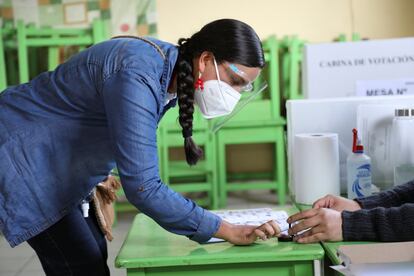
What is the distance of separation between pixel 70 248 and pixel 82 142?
0.30 meters

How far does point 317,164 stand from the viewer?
5.02 feet

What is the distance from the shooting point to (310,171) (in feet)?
5.07

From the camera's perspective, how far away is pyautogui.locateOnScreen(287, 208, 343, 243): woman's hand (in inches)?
46.6

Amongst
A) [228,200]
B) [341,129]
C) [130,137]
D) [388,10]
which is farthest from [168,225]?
[388,10]

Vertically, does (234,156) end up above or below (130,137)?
below

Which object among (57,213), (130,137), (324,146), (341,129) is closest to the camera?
(130,137)

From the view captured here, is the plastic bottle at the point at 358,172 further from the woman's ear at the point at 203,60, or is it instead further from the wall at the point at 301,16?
the wall at the point at 301,16

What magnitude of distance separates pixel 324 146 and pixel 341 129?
0.61ft

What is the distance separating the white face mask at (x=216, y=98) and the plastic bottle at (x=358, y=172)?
376mm

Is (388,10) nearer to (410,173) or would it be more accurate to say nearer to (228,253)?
(410,173)

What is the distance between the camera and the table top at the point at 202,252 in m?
1.10

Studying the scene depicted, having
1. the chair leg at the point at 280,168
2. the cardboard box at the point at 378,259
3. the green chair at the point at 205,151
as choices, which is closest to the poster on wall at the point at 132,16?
the green chair at the point at 205,151

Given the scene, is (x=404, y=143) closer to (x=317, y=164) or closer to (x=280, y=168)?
(x=317, y=164)

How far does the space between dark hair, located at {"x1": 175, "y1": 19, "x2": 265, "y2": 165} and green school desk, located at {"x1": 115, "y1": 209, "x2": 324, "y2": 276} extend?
341 mm
